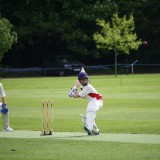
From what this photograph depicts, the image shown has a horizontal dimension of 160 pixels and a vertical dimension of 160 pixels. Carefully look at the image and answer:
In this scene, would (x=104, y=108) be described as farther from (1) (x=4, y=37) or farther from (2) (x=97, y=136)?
(1) (x=4, y=37)

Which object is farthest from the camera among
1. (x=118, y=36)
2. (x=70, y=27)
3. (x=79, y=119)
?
(x=70, y=27)

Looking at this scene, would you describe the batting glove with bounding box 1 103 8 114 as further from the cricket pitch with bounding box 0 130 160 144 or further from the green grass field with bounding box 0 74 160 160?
the green grass field with bounding box 0 74 160 160

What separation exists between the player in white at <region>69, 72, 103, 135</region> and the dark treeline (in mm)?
→ 47558

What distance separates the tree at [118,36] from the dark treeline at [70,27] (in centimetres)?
322

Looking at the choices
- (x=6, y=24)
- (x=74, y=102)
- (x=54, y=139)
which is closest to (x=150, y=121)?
(x=54, y=139)

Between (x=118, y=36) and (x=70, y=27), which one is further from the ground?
(x=70, y=27)

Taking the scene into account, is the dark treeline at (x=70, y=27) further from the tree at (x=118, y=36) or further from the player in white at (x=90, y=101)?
the player in white at (x=90, y=101)

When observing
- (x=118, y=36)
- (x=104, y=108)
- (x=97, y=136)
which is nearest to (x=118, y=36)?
(x=118, y=36)

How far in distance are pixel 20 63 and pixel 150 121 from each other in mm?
47745

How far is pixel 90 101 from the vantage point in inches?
691

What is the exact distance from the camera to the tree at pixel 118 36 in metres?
60.2

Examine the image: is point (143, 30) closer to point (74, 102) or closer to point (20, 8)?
point (20, 8)

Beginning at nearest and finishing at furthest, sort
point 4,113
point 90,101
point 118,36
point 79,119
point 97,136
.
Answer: point 97,136
point 90,101
point 4,113
point 79,119
point 118,36

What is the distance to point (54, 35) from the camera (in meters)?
67.4
